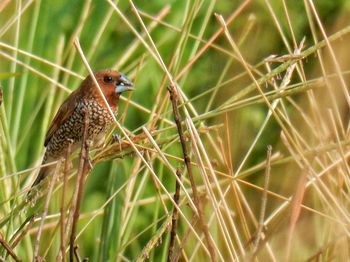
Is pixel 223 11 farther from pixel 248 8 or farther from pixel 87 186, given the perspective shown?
pixel 87 186

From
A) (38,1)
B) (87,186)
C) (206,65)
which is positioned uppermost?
(38,1)

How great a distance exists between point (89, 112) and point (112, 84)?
0.57 ft

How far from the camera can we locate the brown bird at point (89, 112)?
4020 millimetres

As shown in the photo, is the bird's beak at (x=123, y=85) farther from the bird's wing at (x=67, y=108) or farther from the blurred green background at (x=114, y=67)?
the bird's wing at (x=67, y=108)

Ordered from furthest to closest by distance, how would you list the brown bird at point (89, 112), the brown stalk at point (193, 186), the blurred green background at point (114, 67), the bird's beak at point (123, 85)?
the brown bird at point (89, 112), the bird's beak at point (123, 85), the blurred green background at point (114, 67), the brown stalk at point (193, 186)

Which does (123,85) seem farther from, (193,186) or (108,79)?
(193,186)

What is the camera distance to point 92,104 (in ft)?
13.4

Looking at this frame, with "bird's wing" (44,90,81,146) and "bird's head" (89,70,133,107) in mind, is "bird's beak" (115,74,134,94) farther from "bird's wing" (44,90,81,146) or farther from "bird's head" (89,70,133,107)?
"bird's wing" (44,90,81,146)

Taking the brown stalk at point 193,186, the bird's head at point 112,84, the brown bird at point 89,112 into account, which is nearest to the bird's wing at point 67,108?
the brown bird at point 89,112

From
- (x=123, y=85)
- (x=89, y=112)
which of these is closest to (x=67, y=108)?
(x=89, y=112)

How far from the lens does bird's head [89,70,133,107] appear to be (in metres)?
3.97

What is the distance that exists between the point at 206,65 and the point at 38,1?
6.55ft

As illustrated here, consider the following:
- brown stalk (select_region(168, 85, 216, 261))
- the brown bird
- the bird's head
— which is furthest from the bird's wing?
brown stalk (select_region(168, 85, 216, 261))

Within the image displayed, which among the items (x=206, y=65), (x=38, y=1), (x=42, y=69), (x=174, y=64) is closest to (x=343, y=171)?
(x=174, y=64)
